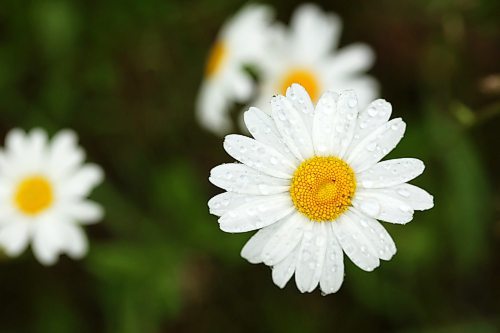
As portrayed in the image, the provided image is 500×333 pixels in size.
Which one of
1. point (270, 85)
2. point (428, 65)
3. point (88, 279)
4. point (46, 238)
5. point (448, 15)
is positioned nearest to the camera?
point (46, 238)

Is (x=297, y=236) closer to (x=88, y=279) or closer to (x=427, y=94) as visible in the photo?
(x=427, y=94)

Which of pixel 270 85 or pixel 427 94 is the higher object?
pixel 270 85

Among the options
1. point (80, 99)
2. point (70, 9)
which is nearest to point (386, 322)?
point (80, 99)

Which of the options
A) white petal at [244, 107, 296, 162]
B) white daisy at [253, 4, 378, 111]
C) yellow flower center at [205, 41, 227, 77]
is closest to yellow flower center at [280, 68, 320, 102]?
white daisy at [253, 4, 378, 111]

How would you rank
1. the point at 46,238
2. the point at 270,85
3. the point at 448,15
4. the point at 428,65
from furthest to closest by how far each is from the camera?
the point at 428,65, the point at 448,15, the point at 270,85, the point at 46,238

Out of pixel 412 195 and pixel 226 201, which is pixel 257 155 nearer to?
pixel 226 201

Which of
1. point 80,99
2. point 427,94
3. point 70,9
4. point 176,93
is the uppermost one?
point 70,9

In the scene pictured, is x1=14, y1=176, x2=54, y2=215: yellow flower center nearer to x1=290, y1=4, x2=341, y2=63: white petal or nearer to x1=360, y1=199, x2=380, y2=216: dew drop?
x1=290, y1=4, x2=341, y2=63: white petal

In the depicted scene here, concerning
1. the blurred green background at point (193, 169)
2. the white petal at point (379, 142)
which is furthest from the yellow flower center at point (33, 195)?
the white petal at point (379, 142)
